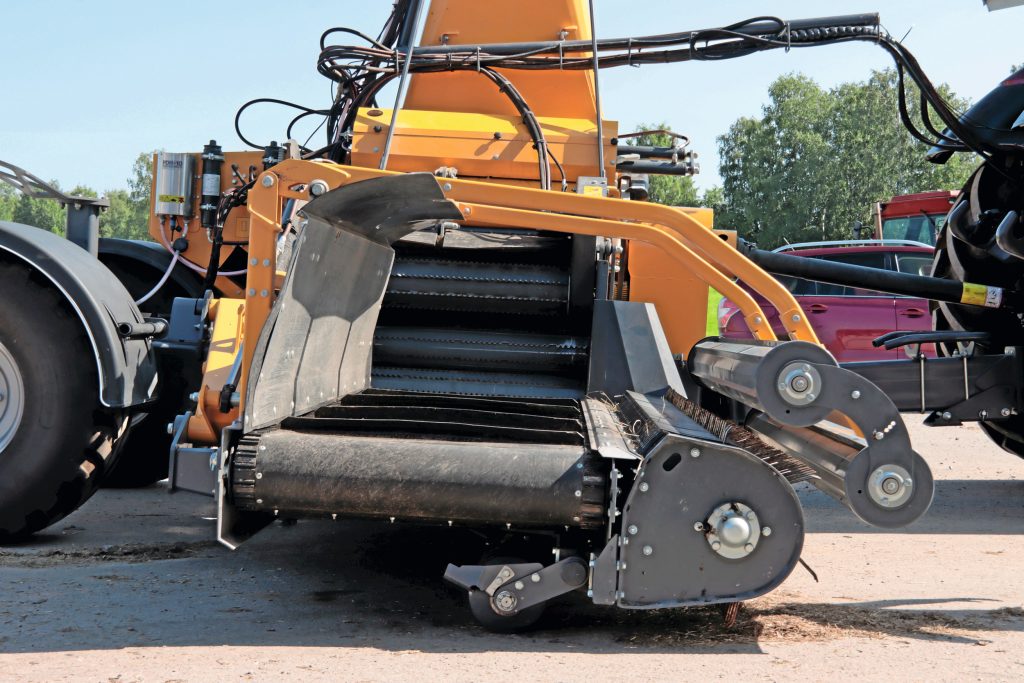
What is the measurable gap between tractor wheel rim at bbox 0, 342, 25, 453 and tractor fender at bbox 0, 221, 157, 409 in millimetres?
310

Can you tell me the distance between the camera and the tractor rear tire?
12.4ft

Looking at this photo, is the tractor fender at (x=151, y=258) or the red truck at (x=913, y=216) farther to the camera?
the red truck at (x=913, y=216)

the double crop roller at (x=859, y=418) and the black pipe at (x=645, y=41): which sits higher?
the black pipe at (x=645, y=41)

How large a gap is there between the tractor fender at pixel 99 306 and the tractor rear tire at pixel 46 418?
0.08m

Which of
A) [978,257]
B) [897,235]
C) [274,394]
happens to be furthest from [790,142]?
[274,394]

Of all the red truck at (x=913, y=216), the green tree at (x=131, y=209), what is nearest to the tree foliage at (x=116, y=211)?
the green tree at (x=131, y=209)

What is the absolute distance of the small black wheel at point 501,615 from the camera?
9.53 ft

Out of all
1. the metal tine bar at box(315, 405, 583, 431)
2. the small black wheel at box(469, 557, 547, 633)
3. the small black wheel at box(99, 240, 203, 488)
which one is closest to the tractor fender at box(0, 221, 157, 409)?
the metal tine bar at box(315, 405, 583, 431)

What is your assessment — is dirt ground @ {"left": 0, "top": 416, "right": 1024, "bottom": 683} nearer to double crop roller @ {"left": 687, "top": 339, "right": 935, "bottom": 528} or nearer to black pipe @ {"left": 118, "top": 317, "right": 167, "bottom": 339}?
double crop roller @ {"left": 687, "top": 339, "right": 935, "bottom": 528}

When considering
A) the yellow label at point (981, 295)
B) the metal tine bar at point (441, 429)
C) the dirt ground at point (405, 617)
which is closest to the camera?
the dirt ground at point (405, 617)

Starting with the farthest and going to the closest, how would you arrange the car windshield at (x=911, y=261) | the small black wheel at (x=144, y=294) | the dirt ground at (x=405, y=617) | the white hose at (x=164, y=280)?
the car windshield at (x=911, y=261), the small black wheel at (x=144, y=294), the white hose at (x=164, y=280), the dirt ground at (x=405, y=617)

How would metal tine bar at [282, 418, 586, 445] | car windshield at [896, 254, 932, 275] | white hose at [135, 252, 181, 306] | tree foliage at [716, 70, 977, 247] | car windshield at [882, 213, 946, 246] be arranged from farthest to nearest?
tree foliage at [716, 70, 977, 247] → car windshield at [882, 213, 946, 246] → car windshield at [896, 254, 932, 275] → white hose at [135, 252, 181, 306] → metal tine bar at [282, 418, 586, 445]

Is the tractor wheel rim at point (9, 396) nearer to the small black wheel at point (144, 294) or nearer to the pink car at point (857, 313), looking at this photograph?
the small black wheel at point (144, 294)

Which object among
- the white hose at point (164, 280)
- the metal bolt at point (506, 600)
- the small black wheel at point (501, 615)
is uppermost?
the white hose at point (164, 280)
